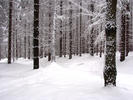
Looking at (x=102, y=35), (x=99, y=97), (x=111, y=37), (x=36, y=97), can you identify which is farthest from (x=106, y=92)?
(x=102, y=35)

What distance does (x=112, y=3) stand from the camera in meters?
6.52

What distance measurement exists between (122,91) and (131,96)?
37 centimetres

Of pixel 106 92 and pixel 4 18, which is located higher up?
pixel 4 18

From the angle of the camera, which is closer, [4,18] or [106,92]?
[106,92]

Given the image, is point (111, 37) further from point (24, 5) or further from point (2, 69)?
point (24, 5)

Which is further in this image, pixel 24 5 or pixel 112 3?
pixel 24 5

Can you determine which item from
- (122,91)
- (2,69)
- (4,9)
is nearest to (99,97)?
(122,91)

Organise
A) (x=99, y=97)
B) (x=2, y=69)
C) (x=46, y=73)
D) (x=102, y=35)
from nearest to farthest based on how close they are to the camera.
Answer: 1. (x=99, y=97)
2. (x=46, y=73)
3. (x=102, y=35)
4. (x=2, y=69)

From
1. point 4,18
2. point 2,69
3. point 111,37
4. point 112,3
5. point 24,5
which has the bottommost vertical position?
point 2,69

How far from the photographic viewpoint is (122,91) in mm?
5984

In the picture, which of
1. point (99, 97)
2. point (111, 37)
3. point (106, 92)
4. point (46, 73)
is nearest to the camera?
point (99, 97)

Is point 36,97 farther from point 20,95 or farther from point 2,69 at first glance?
point 2,69

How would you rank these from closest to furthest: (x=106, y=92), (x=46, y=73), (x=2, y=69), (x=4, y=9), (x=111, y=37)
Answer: (x=106, y=92) < (x=111, y=37) < (x=46, y=73) < (x=2, y=69) < (x=4, y=9)

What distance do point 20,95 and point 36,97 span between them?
0.77 metres
